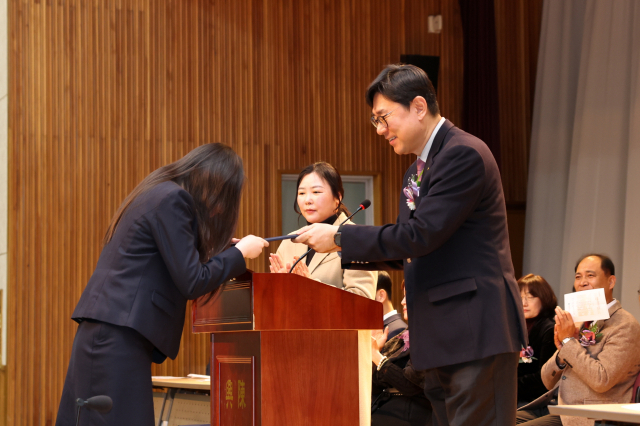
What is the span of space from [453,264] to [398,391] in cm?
190

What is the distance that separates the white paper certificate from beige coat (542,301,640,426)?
21 cm

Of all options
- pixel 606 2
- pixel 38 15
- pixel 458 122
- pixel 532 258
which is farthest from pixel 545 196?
pixel 38 15

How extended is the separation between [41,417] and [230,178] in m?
4.39

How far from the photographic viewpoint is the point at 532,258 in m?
6.79

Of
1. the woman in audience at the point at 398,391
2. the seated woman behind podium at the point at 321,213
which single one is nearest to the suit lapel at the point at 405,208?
the seated woman behind podium at the point at 321,213

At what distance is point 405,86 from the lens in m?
2.15

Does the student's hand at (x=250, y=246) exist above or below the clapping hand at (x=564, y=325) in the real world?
above

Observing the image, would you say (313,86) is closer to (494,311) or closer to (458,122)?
(458,122)

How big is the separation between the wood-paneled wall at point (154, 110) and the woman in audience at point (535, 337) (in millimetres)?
2712

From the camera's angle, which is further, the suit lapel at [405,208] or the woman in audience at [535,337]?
the woman in audience at [535,337]

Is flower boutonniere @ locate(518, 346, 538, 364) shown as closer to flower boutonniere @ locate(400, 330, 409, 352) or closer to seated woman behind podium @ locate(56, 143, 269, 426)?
flower boutonniere @ locate(400, 330, 409, 352)

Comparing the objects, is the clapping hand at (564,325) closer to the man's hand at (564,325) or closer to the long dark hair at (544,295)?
the man's hand at (564,325)

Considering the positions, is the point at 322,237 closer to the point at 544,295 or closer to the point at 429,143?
the point at 429,143

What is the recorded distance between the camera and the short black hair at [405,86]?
7.04 ft
